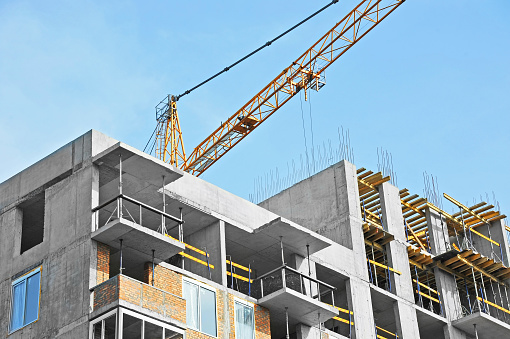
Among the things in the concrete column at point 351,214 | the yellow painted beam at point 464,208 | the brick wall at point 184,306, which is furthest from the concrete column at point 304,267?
the yellow painted beam at point 464,208

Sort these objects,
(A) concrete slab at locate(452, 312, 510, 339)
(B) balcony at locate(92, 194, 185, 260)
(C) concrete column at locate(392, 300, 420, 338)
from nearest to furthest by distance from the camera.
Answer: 1. (B) balcony at locate(92, 194, 185, 260)
2. (C) concrete column at locate(392, 300, 420, 338)
3. (A) concrete slab at locate(452, 312, 510, 339)

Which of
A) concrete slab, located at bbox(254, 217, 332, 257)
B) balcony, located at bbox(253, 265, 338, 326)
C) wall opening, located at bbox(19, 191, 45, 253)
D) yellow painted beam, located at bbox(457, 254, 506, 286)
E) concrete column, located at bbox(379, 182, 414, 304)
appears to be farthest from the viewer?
yellow painted beam, located at bbox(457, 254, 506, 286)

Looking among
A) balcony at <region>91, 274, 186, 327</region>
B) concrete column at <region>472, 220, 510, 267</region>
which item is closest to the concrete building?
balcony at <region>91, 274, 186, 327</region>

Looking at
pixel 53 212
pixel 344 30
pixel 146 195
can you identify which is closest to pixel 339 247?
pixel 146 195

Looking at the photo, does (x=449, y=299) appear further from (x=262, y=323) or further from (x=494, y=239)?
(x=262, y=323)

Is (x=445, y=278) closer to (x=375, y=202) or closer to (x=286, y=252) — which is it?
(x=375, y=202)

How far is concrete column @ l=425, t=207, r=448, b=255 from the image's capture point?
59.8m

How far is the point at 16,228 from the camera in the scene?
43969mm

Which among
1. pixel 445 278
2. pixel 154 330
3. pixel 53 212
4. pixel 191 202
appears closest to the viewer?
pixel 154 330

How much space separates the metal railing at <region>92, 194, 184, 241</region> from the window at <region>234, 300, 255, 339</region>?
13.7 ft

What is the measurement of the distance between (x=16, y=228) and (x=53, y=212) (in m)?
2.09

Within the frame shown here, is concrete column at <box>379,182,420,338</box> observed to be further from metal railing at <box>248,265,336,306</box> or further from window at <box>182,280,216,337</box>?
window at <box>182,280,216,337</box>

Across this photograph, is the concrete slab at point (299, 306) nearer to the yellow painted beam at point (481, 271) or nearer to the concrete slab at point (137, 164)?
the concrete slab at point (137, 164)

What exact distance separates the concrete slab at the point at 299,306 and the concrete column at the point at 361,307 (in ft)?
12.3
